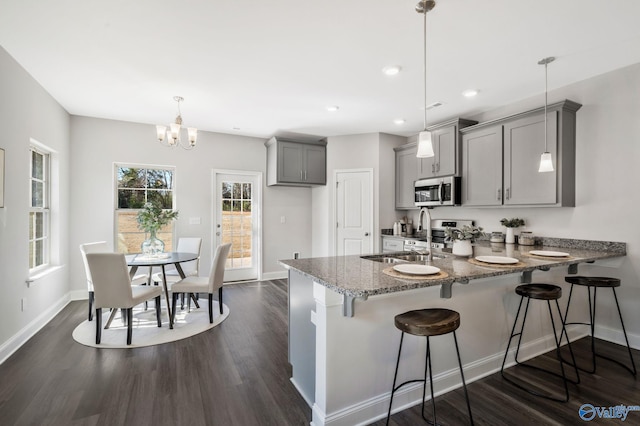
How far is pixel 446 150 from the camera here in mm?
4219

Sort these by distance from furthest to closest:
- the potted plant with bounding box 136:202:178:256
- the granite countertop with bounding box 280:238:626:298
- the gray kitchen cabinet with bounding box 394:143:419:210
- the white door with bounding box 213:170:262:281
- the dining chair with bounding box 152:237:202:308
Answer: the white door with bounding box 213:170:262:281 → the gray kitchen cabinet with bounding box 394:143:419:210 → the dining chair with bounding box 152:237:202:308 → the potted plant with bounding box 136:202:178:256 → the granite countertop with bounding box 280:238:626:298

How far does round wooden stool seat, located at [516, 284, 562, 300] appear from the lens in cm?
219

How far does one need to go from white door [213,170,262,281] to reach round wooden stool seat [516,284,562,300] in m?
4.08

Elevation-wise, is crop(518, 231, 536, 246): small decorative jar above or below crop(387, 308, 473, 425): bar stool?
above

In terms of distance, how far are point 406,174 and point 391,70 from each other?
90.8 inches

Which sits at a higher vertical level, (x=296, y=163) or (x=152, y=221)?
(x=296, y=163)

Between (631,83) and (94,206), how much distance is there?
6.50 metres

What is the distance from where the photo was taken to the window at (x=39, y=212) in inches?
136

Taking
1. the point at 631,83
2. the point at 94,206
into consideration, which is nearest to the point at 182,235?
the point at 94,206

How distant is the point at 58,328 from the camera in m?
3.26

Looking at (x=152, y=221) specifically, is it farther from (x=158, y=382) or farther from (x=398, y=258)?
(x=398, y=258)

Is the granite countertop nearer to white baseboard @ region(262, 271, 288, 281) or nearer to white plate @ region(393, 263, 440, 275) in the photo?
white plate @ region(393, 263, 440, 275)

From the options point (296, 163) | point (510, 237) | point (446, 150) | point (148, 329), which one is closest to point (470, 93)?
point (446, 150)

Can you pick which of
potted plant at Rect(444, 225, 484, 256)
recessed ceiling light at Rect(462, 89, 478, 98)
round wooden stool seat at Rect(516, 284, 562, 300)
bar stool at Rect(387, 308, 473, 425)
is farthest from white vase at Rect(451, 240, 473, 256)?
recessed ceiling light at Rect(462, 89, 478, 98)
